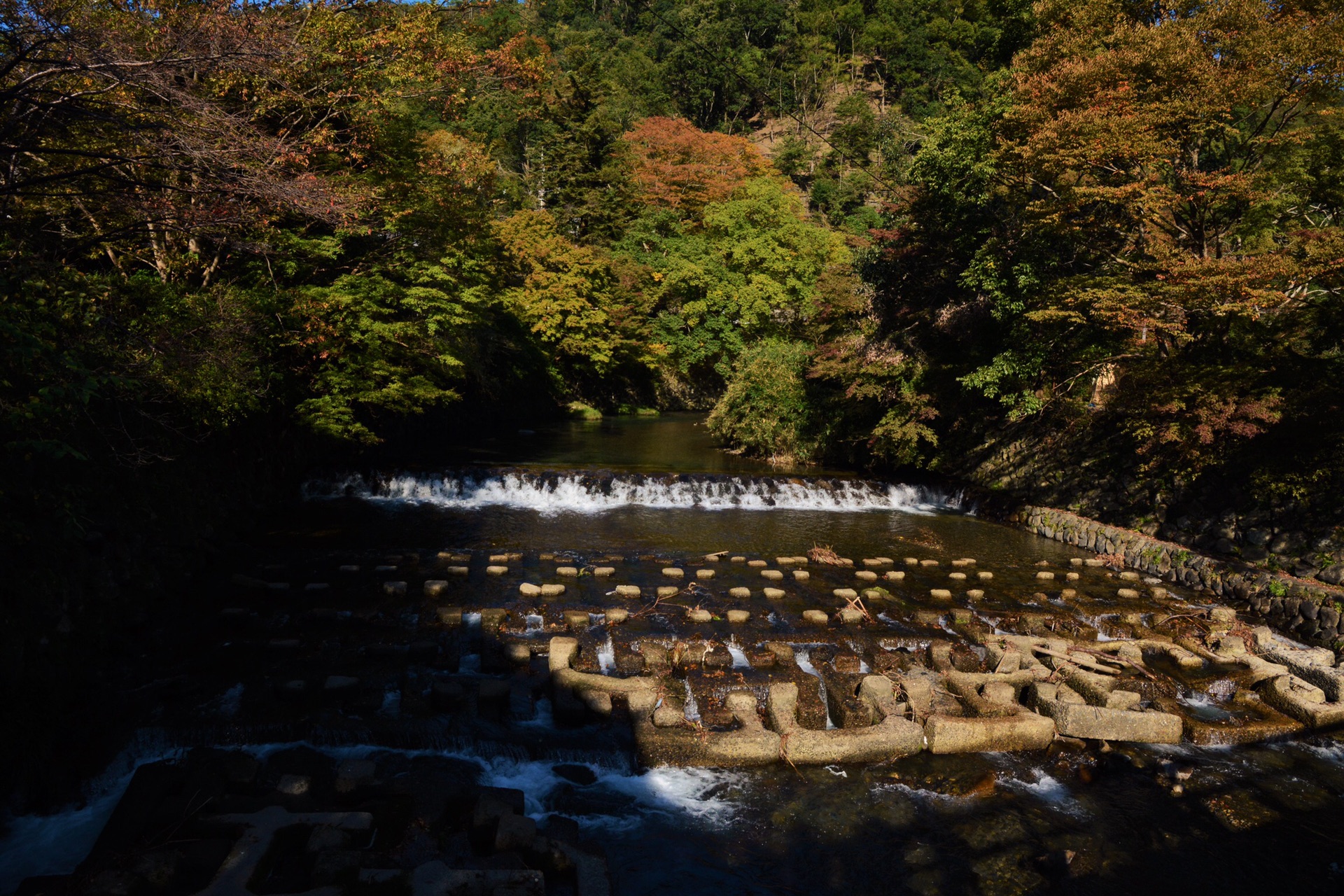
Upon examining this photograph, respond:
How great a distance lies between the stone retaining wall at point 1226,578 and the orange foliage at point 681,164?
2674 cm

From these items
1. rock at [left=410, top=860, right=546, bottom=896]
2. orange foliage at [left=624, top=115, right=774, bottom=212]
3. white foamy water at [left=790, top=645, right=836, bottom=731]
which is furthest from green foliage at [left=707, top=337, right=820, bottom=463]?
orange foliage at [left=624, top=115, right=774, bottom=212]

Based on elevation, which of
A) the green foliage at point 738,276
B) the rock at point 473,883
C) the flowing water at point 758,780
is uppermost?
the green foliage at point 738,276

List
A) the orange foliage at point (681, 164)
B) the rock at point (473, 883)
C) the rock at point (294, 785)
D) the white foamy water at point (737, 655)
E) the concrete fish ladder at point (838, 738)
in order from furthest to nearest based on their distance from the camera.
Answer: the orange foliage at point (681, 164) < the white foamy water at point (737, 655) < the concrete fish ladder at point (838, 738) < the rock at point (294, 785) < the rock at point (473, 883)

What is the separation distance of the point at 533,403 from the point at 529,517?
15978 millimetres

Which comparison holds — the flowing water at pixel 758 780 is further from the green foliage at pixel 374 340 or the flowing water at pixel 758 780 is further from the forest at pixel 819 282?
the green foliage at pixel 374 340

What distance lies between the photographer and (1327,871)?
4.99 m

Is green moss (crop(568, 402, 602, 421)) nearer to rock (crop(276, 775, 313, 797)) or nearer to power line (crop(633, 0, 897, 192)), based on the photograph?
rock (crop(276, 775, 313, 797))

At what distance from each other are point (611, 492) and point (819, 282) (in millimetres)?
10677

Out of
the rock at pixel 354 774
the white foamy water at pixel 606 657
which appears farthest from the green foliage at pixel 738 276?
the rock at pixel 354 774

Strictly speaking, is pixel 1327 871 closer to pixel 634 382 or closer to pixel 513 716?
pixel 513 716

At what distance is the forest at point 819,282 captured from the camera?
6.39 metres

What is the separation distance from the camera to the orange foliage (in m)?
37.2

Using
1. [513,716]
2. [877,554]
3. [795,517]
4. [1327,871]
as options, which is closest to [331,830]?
[513,716]

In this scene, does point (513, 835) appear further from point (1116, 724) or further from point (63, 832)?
point (1116, 724)
